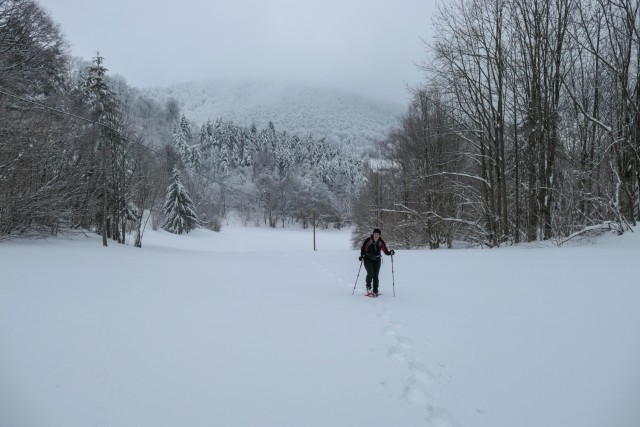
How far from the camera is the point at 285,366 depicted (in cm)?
384

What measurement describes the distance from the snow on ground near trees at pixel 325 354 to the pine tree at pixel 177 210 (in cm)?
4116

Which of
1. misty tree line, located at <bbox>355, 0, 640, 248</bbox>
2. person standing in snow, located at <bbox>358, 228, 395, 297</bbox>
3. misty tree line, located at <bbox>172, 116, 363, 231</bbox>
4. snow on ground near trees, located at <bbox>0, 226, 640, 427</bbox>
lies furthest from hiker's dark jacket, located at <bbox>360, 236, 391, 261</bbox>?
misty tree line, located at <bbox>172, 116, 363, 231</bbox>

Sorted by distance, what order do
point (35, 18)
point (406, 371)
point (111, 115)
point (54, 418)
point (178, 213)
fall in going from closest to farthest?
point (54, 418) < point (406, 371) < point (35, 18) < point (111, 115) < point (178, 213)

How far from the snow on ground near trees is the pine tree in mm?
41165

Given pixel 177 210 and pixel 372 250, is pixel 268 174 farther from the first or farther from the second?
pixel 372 250

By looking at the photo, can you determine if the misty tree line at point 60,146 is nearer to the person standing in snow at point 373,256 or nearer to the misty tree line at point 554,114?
the person standing in snow at point 373,256

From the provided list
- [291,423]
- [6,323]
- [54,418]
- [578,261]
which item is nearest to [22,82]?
[6,323]

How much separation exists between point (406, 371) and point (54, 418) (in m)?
3.37

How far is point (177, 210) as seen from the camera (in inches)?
1870

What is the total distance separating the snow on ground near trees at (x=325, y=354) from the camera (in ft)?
9.45

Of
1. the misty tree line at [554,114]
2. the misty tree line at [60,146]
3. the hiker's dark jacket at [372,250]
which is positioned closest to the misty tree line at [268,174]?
the misty tree line at [60,146]

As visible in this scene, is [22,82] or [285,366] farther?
[22,82]

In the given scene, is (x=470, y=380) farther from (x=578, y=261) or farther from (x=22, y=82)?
(x=22, y=82)

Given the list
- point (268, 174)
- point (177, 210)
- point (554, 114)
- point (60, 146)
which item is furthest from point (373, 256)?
point (268, 174)
